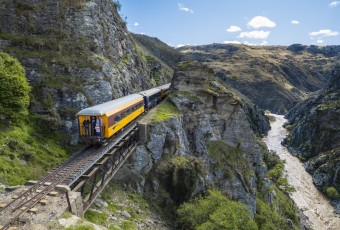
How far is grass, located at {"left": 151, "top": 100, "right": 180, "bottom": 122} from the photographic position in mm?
45825

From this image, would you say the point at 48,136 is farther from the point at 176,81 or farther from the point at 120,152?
the point at 176,81

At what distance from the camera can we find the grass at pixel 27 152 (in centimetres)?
2784

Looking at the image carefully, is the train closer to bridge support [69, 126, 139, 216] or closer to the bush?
bridge support [69, 126, 139, 216]

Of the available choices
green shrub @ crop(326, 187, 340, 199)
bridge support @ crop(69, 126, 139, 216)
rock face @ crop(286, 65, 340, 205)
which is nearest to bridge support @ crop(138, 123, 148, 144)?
bridge support @ crop(69, 126, 139, 216)

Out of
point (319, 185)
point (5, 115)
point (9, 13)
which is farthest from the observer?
point (319, 185)

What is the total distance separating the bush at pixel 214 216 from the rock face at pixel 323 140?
7384 cm

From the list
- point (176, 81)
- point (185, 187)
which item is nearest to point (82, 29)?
point (176, 81)

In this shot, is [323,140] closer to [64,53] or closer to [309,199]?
[309,199]

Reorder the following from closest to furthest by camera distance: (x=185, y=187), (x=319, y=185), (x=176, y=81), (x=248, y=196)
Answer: (x=185, y=187)
(x=248, y=196)
(x=176, y=81)
(x=319, y=185)

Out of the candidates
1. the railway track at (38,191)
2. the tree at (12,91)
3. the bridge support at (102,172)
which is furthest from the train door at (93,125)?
the tree at (12,91)

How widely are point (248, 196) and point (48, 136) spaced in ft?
122

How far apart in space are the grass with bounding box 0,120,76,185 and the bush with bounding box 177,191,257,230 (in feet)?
53.9

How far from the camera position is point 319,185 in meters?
97.7

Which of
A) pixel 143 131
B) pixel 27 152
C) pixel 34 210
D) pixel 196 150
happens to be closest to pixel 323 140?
pixel 196 150
